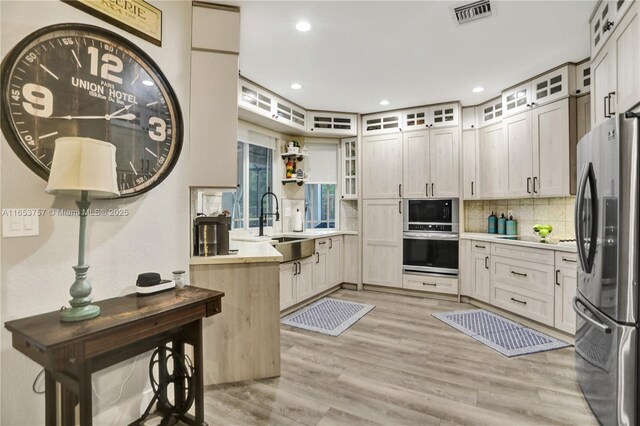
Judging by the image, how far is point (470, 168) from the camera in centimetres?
440

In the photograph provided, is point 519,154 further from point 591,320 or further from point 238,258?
point 238,258

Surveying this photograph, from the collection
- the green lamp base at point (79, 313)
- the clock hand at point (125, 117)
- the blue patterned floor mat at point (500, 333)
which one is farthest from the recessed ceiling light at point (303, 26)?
the blue patterned floor mat at point (500, 333)

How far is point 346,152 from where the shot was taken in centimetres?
515

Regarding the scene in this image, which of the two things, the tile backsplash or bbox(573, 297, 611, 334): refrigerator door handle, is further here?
the tile backsplash

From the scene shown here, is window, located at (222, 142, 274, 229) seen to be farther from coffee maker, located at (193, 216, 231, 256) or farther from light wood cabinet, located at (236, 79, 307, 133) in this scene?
coffee maker, located at (193, 216, 231, 256)

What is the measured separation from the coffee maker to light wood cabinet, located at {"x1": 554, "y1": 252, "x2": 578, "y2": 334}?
10.4 ft

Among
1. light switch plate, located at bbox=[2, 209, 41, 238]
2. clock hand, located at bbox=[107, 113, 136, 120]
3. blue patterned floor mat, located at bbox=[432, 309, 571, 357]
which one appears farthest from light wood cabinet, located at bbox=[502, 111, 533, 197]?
light switch plate, located at bbox=[2, 209, 41, 238]

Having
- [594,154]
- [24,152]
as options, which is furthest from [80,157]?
[594,154]

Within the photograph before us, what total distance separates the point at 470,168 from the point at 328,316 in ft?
9.27

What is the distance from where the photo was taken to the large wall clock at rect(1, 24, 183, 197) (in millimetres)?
1431

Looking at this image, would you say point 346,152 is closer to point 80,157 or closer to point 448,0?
point 448,0

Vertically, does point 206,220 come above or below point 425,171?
below

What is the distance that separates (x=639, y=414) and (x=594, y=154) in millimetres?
1443

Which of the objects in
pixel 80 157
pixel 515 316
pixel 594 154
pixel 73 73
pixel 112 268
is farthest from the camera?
pixel 515 316
